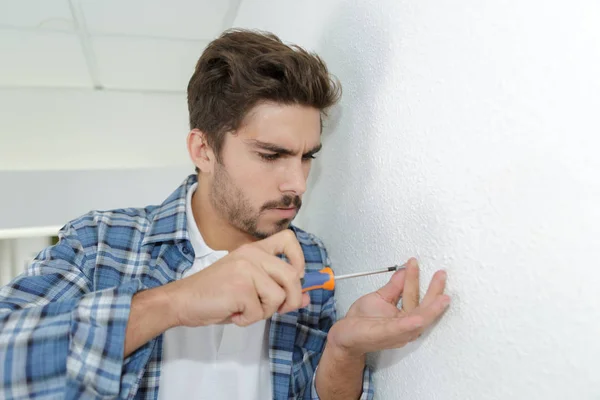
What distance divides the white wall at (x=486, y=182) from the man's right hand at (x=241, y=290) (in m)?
0.19

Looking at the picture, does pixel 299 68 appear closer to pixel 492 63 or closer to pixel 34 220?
pixel 492 63

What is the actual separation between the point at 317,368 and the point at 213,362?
0.65 feet

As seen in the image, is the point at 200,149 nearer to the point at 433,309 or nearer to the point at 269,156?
the point at 269,156

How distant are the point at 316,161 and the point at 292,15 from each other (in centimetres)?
40

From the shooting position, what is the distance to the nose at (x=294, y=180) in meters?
0.94

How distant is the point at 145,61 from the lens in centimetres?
260

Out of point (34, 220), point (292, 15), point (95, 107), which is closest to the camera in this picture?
point (292, 15)

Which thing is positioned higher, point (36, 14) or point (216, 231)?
point (36, 14)

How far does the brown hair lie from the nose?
0.13 meters

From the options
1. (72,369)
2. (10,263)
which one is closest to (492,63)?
(72,369)

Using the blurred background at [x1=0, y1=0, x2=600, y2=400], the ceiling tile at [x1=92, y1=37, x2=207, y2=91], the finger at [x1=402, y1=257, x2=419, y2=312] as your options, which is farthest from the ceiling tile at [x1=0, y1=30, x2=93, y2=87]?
the finger at [x1=402, y1=257, x2=419, y2=312]

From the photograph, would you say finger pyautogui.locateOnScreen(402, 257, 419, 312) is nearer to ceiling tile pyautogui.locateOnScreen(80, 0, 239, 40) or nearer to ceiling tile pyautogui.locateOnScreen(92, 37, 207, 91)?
ceiling tile pyautogui.locateOnScreen(80, 0, 239, 40)

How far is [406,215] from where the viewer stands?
0.73m

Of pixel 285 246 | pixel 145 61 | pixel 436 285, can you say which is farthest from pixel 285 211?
pixel 145 61
